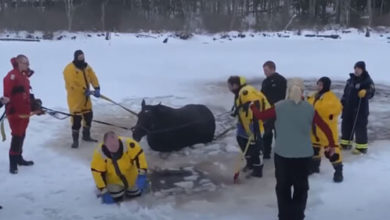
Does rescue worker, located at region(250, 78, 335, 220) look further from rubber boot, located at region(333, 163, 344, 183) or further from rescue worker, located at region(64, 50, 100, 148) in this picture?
rescue worker, located at region(64, 50, 100, 148)

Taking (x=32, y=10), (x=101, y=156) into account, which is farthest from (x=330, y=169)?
(x=32, y=10)

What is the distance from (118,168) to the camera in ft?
19.0

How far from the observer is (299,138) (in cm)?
491

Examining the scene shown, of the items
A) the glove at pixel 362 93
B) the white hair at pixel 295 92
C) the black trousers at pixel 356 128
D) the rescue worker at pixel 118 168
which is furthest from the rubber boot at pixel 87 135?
the white hair at pixel 295 92

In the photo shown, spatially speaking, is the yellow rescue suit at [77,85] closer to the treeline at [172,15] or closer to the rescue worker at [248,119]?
the rescue worker at [248,119]

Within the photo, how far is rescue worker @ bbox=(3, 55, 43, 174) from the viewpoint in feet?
22.3

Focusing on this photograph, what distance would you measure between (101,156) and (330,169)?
3.05 metres

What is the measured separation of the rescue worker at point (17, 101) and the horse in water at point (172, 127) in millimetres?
1496

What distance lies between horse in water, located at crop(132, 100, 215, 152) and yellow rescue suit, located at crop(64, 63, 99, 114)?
1.20 metres

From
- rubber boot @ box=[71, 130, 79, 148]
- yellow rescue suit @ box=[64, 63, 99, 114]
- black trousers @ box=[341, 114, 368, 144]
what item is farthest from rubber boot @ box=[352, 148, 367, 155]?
rubber boot @ box=[71, 130, 79, 148]

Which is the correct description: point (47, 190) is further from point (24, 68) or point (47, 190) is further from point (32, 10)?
point (32, 10)

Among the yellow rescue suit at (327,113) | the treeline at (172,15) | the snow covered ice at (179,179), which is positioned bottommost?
the snow covered ice at (179,179)

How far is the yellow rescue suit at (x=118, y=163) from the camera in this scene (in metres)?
5.75

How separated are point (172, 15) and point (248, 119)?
4558 centimetres
